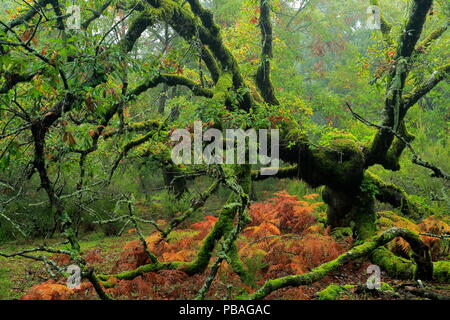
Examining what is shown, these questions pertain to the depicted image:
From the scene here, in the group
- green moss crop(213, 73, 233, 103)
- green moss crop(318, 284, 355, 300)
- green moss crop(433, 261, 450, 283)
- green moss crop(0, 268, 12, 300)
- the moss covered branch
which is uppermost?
green moss crop(213, 73, 233, 103)

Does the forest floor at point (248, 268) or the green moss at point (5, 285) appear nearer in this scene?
the forest floor at point (248, 268)

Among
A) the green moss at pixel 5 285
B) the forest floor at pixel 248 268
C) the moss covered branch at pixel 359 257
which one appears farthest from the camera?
the green moss at pixel 5 285

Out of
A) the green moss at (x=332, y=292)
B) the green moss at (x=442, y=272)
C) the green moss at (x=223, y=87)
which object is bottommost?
the green moss at (x=442, y=272)

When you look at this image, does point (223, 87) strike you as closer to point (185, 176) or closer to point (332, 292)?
point (185, 176)

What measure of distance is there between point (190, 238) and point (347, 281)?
2.75m

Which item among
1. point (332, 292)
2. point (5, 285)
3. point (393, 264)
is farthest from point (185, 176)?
point (393, 264)

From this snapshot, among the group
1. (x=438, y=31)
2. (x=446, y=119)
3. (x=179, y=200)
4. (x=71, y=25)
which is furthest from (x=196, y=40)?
(x=446, y=119)

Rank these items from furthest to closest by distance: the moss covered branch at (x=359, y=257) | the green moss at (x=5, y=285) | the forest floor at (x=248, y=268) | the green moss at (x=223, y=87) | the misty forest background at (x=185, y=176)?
the green moss at (x=223, y=87) → the green moss at (x=5, y=285) → the forest floor at (x=248, y=268) → the misty forest background at (x=185, y=176) → the moss covered branch at (x=359, y=257)

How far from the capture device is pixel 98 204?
9.47 meters

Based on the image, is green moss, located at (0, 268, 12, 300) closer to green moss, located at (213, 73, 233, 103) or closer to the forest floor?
the forest floor

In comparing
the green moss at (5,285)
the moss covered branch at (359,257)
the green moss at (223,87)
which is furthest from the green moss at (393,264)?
the green moss at (5,285)

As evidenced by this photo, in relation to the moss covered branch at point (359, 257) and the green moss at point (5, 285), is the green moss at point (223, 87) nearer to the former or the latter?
the moss covered branch at point (359, 257)

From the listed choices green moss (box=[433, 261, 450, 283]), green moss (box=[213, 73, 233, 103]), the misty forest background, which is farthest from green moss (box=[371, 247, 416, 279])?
green moss (box=[213, 73, 233, 103])

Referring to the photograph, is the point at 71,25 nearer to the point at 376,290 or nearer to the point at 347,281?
the point at 376,290
